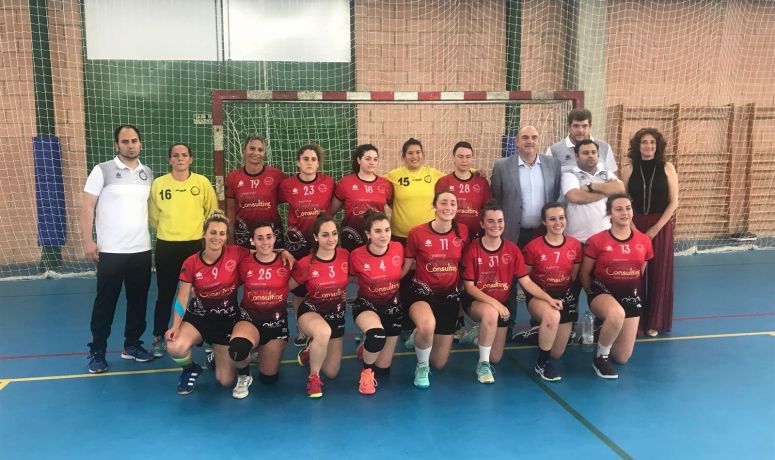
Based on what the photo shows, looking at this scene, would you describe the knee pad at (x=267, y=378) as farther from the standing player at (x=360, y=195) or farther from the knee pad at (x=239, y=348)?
the standing player at (x=360, y=195)

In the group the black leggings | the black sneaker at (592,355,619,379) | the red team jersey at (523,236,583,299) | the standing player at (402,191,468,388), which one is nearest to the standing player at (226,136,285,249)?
the black leggings

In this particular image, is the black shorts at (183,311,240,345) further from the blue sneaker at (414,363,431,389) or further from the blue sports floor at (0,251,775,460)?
the blue sneaker at (414,363,431,389)

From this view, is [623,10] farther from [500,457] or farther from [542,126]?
[500,457]

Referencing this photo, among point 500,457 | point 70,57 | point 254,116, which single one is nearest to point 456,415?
point 500,457

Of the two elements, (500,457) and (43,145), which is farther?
(43,145)

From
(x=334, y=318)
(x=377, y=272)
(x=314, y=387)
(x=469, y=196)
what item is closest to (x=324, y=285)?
(x=334, y=318)

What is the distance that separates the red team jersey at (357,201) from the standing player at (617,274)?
1715 mm

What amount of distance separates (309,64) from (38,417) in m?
6.71

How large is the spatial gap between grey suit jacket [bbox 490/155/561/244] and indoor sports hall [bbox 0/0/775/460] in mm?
1082

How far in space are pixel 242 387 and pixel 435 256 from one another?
5.47ft

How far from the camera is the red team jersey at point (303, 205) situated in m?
4.81

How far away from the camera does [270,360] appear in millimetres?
4137

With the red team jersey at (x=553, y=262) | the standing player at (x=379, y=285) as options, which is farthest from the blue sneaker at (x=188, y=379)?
the red team jersey at (x=553, y=262)

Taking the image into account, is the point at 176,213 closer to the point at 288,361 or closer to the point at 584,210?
the point at 288,361
